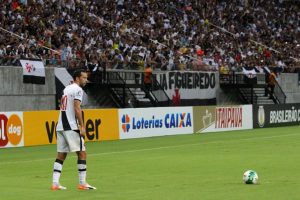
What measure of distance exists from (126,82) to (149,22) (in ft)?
20.0

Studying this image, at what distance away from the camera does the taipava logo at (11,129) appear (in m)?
26.3

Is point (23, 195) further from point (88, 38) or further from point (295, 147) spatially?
point (88, 38)

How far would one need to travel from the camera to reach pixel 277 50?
52.4 metres

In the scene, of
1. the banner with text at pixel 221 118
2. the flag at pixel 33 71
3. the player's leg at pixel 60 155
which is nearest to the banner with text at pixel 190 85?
the banner with text at pixel 221 118

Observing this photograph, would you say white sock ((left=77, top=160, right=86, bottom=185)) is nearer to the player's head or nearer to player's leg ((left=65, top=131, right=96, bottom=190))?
player's leg ((left=65, top=131, right=96, bottom=190))

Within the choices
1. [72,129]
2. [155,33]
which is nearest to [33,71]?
[155,33]

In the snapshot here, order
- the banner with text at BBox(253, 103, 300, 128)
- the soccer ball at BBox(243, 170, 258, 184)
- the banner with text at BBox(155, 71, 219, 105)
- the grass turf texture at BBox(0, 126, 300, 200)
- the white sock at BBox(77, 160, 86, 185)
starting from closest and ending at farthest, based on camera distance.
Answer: the grass turf texture at BBox(0, 126, 300, 200) → the white sock at BBox(77, 160, 86, 185) → the soccer ball at BBox(243, 170, 258, 184) → the banner with text at BBox(253, 103, 300, 128) → the banner with text at BBox(155, 71, 219, 105)

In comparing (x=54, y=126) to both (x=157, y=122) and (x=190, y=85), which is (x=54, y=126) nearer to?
(x=157, y=122)

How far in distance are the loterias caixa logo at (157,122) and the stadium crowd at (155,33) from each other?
14.9 ft

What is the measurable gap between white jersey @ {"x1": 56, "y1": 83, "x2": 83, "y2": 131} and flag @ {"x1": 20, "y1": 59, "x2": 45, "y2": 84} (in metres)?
19.8

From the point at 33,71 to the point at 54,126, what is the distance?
5.90m

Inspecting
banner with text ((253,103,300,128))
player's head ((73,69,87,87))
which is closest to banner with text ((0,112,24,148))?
player's head ((73,69,87,87))

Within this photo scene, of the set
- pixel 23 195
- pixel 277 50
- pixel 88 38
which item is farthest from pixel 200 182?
pixel 277 50

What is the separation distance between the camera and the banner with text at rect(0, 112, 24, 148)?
1035 inches
